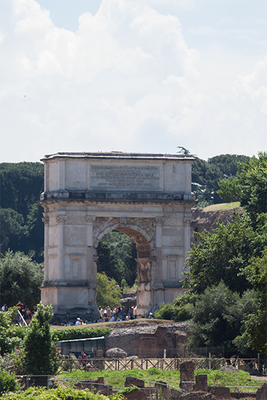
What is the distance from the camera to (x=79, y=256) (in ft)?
187

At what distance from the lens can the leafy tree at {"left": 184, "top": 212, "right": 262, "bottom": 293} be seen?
48.9m

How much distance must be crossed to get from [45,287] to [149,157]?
10813 mm

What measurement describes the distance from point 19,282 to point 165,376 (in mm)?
26970

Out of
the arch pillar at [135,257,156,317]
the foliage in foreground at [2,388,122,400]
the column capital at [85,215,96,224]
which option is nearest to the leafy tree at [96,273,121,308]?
the arch pillar at [135,257,156,317]

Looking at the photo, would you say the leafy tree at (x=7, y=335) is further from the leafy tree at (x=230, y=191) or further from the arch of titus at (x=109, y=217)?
the leafy tree at (x=230, y=191)

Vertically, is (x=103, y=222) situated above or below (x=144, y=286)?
above

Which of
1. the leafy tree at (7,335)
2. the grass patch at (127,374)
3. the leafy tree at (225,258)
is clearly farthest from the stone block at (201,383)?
the leafy tree at (225,258)

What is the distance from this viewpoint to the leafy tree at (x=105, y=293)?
268 ft

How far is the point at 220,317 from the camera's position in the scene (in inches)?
1775

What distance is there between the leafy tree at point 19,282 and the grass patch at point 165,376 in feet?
77.5

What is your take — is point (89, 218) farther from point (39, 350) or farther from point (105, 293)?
point (105, 293)

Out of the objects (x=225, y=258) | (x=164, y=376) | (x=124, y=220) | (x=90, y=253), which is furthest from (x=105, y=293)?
(x=164, y=376)

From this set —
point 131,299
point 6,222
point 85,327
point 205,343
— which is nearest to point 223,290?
point 205,343

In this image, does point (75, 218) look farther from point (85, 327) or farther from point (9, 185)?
point (9, 185)
